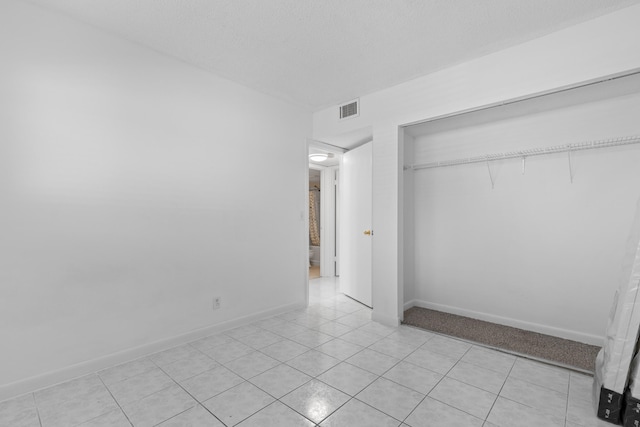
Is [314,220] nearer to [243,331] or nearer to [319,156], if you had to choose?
[319,156]

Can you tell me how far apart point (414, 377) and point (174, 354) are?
2.04 metres

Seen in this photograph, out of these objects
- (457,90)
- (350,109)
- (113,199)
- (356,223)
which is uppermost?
(350,109)

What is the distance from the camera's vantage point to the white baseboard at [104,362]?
6.65 feet

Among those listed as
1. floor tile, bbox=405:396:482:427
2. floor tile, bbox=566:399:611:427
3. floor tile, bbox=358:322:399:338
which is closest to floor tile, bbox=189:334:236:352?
floor tile, bbox=358:322:399:338

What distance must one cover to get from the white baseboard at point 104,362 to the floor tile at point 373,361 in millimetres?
1389

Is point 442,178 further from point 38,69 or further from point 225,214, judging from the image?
point 38,69

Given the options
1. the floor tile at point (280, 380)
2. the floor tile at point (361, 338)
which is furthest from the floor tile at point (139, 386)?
the floor tile at point (361, 338)

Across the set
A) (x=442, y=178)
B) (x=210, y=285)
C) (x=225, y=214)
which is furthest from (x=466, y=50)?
(x=210, y=285)

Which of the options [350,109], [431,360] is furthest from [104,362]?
[350,109]

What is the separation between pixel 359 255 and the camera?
13.9 ft

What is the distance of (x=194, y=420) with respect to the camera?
177 cm

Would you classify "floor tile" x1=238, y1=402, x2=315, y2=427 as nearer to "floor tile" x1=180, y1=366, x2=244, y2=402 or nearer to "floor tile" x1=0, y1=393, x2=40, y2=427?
"floor tile" x1=180, y1=366, x2=244, y2=402

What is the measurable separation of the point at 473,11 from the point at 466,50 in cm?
53

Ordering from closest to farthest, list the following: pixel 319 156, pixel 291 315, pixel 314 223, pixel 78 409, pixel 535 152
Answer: pixel 78 409, pixel 535 152, pixel 291 315, pixel 319 156, pixel 314 223
